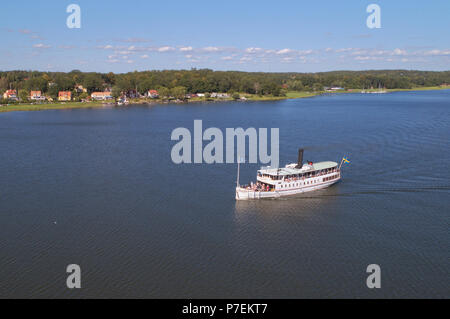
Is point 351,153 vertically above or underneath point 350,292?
above

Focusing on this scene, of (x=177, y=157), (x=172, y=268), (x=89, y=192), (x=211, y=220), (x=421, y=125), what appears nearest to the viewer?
(x=172, y=268)

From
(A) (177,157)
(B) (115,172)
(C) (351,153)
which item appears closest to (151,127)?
(A) (177,157)

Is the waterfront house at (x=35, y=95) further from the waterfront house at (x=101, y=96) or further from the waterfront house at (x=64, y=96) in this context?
the waterfront house at (x=101, y=96)

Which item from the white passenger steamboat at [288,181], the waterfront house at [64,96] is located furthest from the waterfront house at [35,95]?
the white passenger steamboat at [288,181]

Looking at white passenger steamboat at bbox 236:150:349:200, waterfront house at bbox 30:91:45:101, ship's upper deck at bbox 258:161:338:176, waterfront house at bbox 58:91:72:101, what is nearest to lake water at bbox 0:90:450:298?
white passenger steamboat at bbox 236:150:349:200
